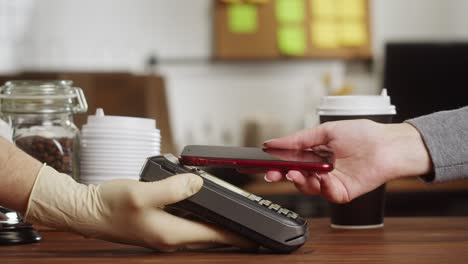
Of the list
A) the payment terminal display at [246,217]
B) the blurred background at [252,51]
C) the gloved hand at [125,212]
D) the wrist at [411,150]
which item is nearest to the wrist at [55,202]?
the gloved hand at [125,212]

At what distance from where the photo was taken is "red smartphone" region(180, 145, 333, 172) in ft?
3.84

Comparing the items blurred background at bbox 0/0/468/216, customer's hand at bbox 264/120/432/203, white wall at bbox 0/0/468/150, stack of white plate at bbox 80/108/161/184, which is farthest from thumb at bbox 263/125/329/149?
white wall at bbox 0/0/468/150

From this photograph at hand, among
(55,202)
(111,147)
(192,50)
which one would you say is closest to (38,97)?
(111,147)

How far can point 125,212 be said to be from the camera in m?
1.09

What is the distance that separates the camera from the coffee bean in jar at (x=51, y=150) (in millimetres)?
1488

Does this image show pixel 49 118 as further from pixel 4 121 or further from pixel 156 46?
pixel 156 46

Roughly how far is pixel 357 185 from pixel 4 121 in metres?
0.56

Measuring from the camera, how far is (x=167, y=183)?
3.49ft

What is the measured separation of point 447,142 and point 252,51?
289 centimetres

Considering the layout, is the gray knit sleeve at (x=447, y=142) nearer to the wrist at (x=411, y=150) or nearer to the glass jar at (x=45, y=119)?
the wrist at (x=411, y=150)

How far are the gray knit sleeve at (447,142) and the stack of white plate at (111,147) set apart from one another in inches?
17.2

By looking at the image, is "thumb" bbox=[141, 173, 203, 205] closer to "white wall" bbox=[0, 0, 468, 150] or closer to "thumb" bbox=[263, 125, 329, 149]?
"thumb" bbox=[263, 125, 329, 149]

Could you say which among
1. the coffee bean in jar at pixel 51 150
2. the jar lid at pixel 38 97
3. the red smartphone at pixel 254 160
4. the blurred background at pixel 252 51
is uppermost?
the jar lid at pixel 38 97

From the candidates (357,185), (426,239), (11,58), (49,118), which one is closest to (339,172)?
(357,185)
